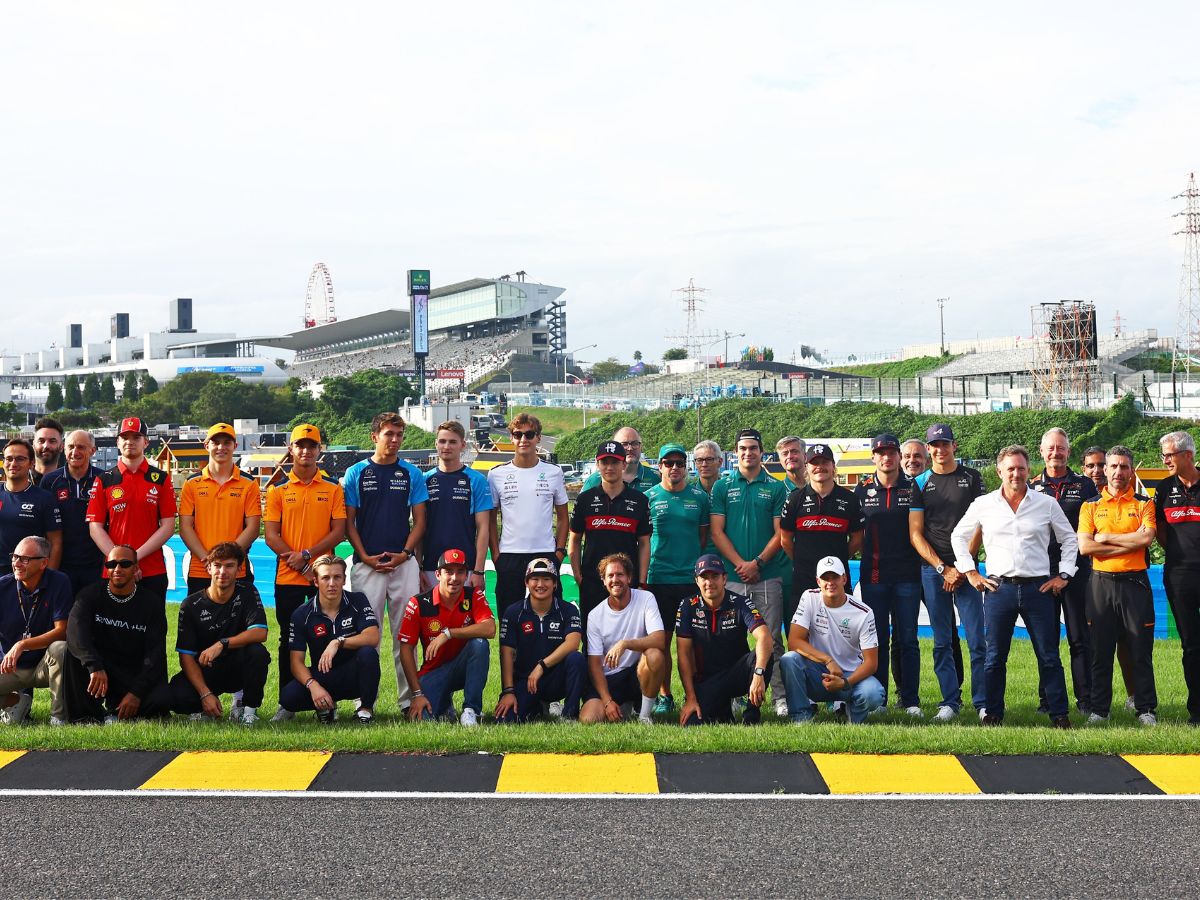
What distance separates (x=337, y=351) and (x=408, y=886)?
16648 cm

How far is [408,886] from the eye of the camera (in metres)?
4.72

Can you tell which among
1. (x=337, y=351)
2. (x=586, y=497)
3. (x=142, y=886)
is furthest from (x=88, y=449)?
(x=337, y=351)

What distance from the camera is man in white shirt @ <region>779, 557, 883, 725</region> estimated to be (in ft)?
24.4

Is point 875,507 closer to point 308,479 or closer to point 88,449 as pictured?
point 308,479

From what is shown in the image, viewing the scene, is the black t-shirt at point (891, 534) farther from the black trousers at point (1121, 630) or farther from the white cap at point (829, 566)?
the black trousers at point (1121, 630)

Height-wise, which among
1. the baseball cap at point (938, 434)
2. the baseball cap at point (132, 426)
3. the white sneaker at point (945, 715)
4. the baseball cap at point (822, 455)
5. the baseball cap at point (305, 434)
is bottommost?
the white sneaker at point (945, 715)

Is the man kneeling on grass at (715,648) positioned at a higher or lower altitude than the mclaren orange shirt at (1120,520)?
lower

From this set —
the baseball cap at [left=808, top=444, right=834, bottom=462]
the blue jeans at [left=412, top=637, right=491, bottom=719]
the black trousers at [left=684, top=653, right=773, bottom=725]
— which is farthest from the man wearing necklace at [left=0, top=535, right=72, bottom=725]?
the baseball cap at [left=808, top=444, right=834, bottom=462]

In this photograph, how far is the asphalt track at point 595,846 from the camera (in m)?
4.73

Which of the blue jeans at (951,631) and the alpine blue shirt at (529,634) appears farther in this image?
the blue jeans at (951,631)

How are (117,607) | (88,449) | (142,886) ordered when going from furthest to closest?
(88,449) < (117,607) < (142,886)

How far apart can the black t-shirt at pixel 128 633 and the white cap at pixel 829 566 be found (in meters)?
4.04

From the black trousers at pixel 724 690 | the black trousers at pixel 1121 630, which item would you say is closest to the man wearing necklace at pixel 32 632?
the black trousers at pixel 724 690

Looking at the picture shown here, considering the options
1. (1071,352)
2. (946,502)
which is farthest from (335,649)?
(1071,352)
